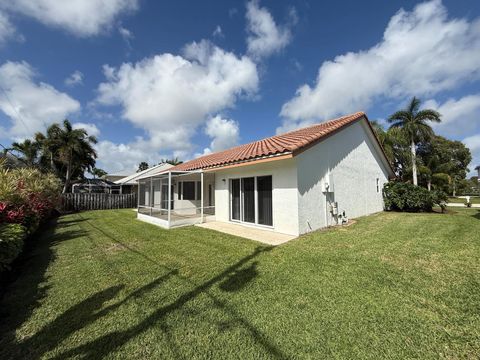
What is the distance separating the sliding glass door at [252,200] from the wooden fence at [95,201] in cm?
1778

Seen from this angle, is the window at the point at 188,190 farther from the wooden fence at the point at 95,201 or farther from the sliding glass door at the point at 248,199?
the wooden fence at the point at 95,201

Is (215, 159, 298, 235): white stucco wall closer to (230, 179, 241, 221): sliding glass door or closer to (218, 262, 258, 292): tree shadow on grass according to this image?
(230, 179, 241, 221): sliding glass door

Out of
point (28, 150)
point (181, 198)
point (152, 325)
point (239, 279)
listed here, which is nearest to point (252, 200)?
point (239, 279)

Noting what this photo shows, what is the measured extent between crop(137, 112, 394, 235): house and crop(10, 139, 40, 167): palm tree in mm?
26504

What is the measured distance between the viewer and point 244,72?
15430 millimetres

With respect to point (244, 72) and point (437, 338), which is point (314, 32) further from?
point (437, 338)

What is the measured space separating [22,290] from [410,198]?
64.3 ft

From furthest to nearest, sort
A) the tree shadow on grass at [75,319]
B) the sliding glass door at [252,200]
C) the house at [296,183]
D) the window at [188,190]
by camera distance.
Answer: the window at [188,190] → the sliding glass door at [252,200] → the house at [296,183] → the tree shadow on grass at [75,319]

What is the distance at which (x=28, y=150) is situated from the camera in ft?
101

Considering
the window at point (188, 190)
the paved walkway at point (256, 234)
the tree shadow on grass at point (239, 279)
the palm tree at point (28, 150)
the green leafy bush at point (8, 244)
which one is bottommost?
the tree shadow on grass at point (239, 279)

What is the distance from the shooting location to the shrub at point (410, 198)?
49.3 feet

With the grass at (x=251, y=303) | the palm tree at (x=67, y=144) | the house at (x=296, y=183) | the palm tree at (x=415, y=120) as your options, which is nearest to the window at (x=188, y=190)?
the house at (x=296, y=183)

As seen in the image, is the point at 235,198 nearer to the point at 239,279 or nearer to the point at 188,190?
the point at 188,190

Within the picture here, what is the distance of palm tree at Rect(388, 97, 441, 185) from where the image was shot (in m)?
24.8
